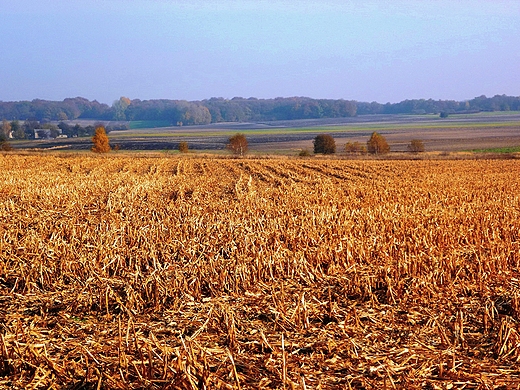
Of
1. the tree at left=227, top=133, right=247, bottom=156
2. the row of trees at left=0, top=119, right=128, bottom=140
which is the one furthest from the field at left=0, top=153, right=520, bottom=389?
the row of trees at left=0, top=119, right=128, bottom=140

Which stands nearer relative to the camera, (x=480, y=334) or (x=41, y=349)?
(x=41, y=349)

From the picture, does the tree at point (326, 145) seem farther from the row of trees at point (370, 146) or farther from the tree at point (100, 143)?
the tree at point (100, 143)

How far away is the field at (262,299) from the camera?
15.2ft

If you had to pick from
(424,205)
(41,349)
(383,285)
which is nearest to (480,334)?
(383,285)

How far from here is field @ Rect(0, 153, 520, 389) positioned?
4.64 m

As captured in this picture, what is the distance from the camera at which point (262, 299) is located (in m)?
6.76

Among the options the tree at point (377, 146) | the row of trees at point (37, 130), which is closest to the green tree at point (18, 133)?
the row of trees at point (37, 130)

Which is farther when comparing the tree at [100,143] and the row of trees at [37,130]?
the row of trees at [37,130]

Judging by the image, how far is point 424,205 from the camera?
1420cm

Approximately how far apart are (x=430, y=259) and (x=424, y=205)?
6.57 metres

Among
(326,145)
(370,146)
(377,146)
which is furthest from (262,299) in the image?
(326,145)

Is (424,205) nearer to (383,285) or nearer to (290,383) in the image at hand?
(383,285)

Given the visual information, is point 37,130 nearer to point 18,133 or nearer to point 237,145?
point 18,133

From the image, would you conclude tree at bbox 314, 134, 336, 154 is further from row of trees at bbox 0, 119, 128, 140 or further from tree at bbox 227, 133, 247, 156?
row of trees at bbox 0, 119, 128, 140
